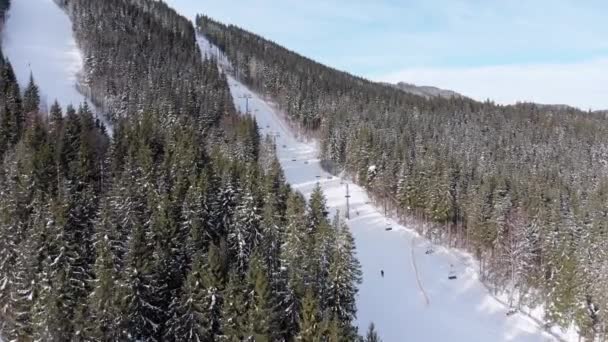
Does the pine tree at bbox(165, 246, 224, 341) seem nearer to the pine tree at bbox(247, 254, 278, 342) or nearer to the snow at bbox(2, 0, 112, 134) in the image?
the pine tree at bbox(247, 254, 278, 342)

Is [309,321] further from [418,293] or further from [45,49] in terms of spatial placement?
[45,49]

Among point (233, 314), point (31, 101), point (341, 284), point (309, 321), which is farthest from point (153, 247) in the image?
point (31, 101)

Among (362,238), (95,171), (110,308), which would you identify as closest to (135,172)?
(95,171)

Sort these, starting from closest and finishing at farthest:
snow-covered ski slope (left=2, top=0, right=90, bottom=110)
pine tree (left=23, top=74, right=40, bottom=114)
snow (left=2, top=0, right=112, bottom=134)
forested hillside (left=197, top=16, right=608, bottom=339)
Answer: forested hillside (left=197, top=16, right=608, bottom=339)
pine tree (left=23, top=74, right=40, bottom=114)
snow (left=2, top=0, right=112, bottom=134)
snow-covered ski slope (left=2, top=0, right=90, bottom=110)

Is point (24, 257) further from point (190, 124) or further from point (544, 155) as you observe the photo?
point (544, 155)

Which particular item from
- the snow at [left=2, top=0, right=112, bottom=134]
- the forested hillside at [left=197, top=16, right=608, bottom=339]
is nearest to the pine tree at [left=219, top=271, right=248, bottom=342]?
the forested hillside at [left=197, top=16, right=608, bottom=339]

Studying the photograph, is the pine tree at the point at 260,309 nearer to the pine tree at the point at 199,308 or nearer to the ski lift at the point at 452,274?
the pine tree at the point at 199,308

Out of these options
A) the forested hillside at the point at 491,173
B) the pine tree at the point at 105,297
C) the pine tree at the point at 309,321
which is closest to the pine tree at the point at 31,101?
the pine tree at the point at 105,297
